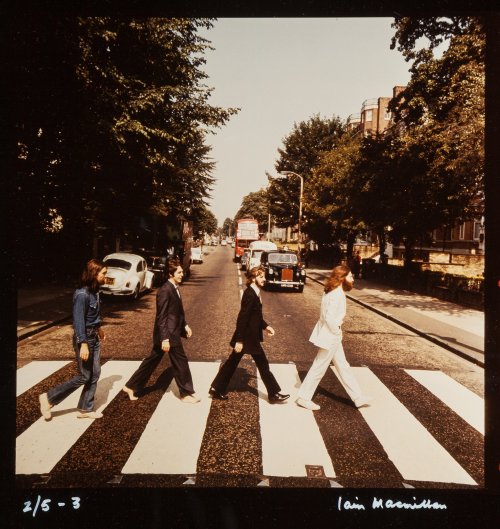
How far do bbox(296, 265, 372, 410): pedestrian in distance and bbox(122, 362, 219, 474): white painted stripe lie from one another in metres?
1.36

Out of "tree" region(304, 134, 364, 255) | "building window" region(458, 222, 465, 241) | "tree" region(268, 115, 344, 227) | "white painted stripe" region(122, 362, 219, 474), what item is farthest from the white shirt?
"tree" region(268, 115, 344, 227)

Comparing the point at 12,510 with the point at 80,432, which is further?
the point at 80,432

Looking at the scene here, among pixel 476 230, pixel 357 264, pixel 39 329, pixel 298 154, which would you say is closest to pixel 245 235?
pixel 298 154

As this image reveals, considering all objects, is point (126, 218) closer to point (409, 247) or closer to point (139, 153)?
point (139, 153)

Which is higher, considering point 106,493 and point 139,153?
point 139,153

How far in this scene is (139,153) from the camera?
1725cm

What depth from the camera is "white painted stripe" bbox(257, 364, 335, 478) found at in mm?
4504

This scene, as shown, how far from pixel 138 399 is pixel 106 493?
310 centimetres

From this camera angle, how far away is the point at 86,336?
18.1 feet

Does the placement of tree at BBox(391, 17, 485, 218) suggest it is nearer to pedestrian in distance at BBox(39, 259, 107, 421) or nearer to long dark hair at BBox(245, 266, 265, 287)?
long dark hair at BBox(245, 266, 265, 287)

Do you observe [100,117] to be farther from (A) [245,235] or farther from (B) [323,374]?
(A) [245,235]

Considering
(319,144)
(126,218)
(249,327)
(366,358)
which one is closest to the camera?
(249,327)

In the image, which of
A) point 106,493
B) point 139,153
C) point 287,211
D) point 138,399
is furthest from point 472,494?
point 287,211

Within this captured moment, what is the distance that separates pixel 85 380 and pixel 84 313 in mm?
802
